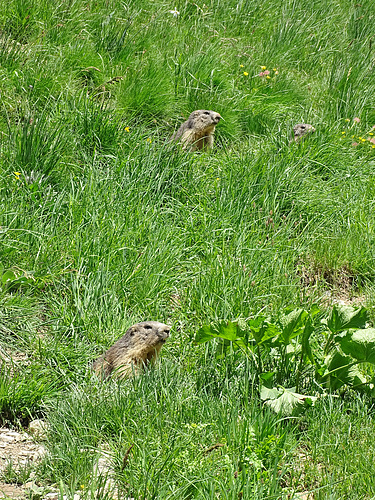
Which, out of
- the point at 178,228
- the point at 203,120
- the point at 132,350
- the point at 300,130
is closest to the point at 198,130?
the point at 203,120

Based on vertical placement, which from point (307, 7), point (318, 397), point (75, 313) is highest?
point (307, 7)

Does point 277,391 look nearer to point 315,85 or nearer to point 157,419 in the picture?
point 157,419

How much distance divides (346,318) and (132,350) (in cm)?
122

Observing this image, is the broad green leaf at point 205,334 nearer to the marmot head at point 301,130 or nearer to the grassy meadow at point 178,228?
the grassy meadow at point 178,228

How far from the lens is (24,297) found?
4211mm

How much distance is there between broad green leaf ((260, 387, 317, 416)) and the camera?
11.1 ft

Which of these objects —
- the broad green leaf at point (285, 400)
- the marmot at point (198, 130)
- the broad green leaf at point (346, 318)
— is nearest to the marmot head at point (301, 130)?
the marmot at point (198, 130)

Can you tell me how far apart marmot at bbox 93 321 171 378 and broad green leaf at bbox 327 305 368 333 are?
0.98 m

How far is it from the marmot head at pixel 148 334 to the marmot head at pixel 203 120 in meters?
2.74

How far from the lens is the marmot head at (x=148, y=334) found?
3.80 m

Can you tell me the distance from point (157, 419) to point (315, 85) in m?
5.58

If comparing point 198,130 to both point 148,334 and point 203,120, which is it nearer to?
point 203,120

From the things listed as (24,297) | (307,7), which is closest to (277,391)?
(24,297)

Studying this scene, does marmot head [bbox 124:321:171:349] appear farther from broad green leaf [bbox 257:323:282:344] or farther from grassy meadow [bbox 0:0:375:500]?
broad green leaf [bbox 257:323:282:344]
